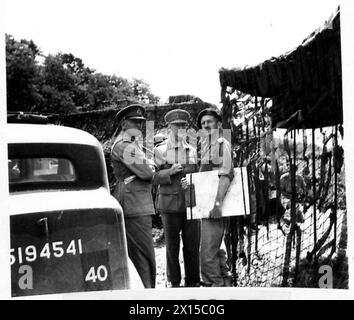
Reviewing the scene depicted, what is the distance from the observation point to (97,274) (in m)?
2.08

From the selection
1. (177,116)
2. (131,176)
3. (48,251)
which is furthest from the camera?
(131,176)

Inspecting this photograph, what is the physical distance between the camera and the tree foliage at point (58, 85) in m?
2.59

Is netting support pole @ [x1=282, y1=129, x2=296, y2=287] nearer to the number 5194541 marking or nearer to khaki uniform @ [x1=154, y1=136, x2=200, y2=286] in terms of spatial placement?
khaki uniform @ [x1=154, y1=136, x2=200, y2=286]

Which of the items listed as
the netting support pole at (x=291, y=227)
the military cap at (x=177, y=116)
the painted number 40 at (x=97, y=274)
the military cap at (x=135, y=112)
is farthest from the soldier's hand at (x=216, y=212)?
the painted number 40 at (x=97, y=274)

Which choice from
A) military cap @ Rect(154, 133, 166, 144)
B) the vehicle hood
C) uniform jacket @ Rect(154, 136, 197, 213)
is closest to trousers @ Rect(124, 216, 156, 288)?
uniform jacket @ Rect(154, 136, 197, 213)

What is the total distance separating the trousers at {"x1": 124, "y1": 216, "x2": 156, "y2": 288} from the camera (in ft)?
8.54

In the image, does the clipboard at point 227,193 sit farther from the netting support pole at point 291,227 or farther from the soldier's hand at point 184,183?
the netting support pole at point 291,227

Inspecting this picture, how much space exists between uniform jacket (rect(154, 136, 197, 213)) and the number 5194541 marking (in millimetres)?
746

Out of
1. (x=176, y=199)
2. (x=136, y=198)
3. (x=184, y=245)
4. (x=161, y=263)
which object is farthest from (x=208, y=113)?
(x=161, y=263)

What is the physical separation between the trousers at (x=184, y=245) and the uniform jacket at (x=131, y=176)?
0.45 ft

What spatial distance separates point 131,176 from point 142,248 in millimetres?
394

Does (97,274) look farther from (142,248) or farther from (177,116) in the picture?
(177,116)

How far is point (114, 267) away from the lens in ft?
6.91
